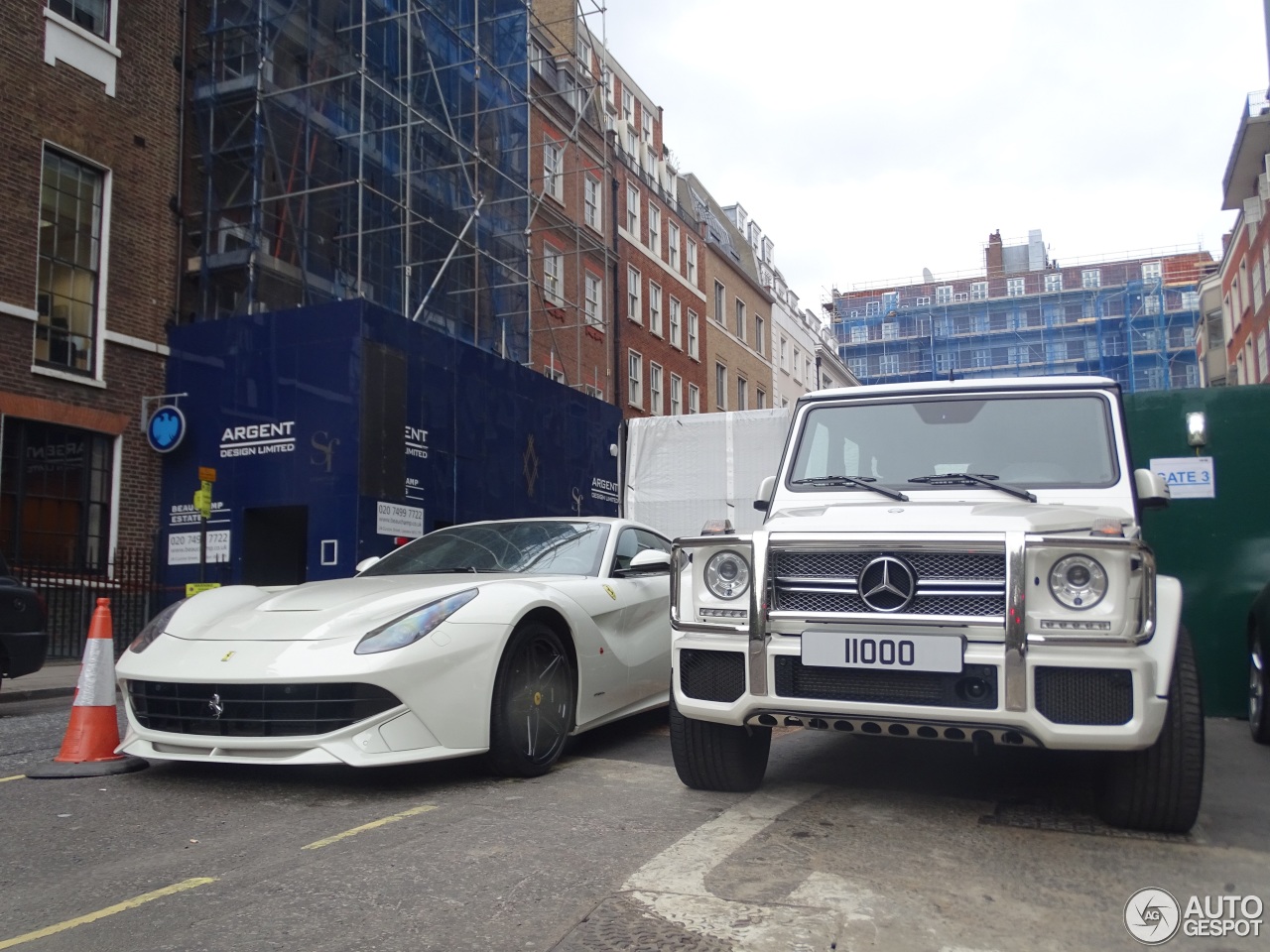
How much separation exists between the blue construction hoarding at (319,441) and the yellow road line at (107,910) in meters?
10.4

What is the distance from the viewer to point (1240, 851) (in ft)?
12.8

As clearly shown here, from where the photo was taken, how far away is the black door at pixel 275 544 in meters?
14.8

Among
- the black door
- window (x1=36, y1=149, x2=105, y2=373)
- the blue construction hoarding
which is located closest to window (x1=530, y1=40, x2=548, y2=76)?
the blue construction hoarding

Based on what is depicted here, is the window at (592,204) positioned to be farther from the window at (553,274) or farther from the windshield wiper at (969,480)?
the windshield wiper at (969,480)

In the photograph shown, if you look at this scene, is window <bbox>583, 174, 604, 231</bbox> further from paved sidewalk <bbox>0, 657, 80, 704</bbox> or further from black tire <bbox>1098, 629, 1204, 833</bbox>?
black tire <bbox>1098, 629, 1204, 833</bbox>

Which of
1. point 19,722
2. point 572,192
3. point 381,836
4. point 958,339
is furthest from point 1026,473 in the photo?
point 958,339

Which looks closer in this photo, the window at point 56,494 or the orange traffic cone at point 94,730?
the orange traffic cone at point 94,730

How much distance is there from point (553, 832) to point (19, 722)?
211 inches

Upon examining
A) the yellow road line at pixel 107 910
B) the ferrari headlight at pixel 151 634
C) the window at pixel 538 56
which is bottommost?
the yellow road line at pixel 107 910

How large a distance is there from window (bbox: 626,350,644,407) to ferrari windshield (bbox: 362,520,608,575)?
2585cm

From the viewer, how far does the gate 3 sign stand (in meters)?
7.81

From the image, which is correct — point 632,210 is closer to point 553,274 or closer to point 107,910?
point 553,274

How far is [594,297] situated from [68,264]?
17.3 metres

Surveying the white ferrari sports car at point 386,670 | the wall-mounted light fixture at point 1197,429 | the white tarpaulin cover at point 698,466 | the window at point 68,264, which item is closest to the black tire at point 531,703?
the white ferrari sports car at point 386,670
